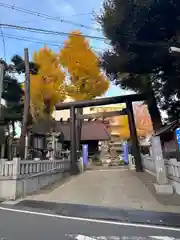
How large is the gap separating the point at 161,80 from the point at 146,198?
533 cm

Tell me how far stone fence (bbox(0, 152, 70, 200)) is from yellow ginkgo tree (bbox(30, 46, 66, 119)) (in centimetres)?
1680

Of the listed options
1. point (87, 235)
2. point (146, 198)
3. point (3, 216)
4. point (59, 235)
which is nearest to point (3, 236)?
point (59, 235)

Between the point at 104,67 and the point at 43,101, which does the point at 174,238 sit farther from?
the point at 43,101

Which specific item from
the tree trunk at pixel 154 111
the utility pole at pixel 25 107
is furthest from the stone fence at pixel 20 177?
the tree trunk at pixel 154 111

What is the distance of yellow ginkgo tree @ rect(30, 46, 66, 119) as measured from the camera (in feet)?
98.8

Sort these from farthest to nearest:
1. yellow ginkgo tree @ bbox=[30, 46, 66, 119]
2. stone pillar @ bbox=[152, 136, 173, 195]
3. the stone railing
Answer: yellow ginkgo tree @ bbox=[30, 46, 66, 119] → the stone railing → stone pillar @ bbox=[152, 136, 173, 195]

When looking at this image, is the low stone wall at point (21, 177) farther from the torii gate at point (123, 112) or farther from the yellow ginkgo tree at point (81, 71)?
the yellow ginkgo tree at point (81, 71)

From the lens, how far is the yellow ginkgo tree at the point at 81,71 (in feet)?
93.2

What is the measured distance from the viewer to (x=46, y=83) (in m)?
30.4

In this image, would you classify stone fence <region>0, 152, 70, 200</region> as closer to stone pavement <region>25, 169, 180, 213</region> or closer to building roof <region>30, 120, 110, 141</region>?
stone pavement <region>25, 169, 180, 213</region>

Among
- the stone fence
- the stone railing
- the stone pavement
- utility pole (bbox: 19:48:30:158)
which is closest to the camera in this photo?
the stone pavement

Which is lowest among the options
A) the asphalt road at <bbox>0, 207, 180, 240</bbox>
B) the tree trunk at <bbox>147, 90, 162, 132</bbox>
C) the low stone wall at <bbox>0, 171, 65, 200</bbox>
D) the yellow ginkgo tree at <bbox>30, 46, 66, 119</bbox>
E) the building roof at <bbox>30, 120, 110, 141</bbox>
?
the asphalt road at <bbox>0, 207, 180, 240</bbox>

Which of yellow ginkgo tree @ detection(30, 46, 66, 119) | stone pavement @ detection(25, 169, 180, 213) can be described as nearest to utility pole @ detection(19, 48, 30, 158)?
stone pavement @ detection(25, 169, 180, 213)

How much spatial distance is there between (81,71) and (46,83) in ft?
14.8
